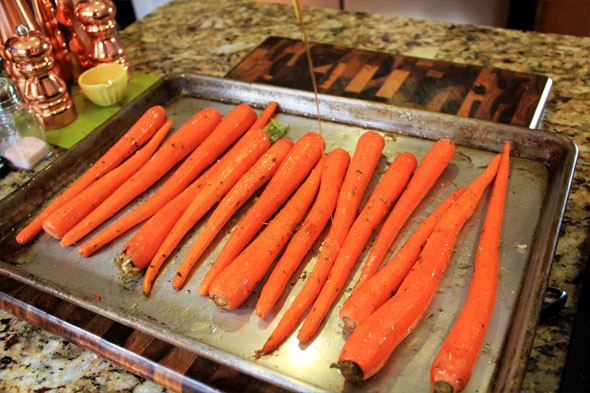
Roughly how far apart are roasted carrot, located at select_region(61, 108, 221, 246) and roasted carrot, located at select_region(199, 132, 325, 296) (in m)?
0.38

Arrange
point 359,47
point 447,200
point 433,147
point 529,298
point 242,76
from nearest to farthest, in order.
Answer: point 529,298 → point 447,200 → point 433,147 → point 242,76 → point 359,47

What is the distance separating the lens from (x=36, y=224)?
1.51 meters

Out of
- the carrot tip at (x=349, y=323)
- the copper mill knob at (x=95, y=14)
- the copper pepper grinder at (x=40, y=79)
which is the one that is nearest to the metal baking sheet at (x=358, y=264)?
the carrot tip at (x=349, y=323)

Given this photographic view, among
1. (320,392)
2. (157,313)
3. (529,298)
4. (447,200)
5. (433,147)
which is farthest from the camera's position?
(433,147)

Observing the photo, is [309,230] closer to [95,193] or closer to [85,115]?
[95,193]

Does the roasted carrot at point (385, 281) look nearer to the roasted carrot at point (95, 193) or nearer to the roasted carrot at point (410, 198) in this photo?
the roasted carrot at point (410, 198)

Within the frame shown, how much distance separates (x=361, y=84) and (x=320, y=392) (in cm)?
141

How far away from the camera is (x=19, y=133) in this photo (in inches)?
72.4

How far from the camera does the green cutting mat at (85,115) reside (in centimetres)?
196

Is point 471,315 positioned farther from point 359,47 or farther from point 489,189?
point 359,47

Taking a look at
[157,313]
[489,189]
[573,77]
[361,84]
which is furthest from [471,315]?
[573,77]

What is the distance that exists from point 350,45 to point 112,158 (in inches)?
52.1

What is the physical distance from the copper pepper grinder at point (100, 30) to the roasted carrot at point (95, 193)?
57 cm

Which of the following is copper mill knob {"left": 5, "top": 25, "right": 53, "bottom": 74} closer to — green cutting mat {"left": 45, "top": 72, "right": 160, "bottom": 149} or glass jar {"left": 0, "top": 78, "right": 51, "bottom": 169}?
glass jar {"left": 0, "top": 78, "right": 51, "bottom": 169}
